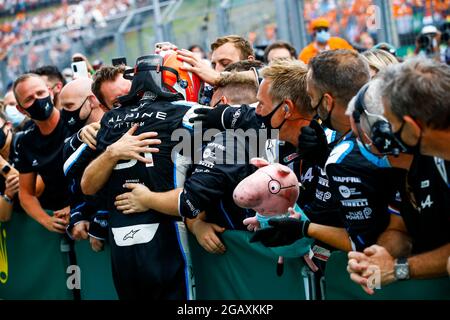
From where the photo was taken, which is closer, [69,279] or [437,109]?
[437,109]

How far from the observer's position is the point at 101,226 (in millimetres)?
5211

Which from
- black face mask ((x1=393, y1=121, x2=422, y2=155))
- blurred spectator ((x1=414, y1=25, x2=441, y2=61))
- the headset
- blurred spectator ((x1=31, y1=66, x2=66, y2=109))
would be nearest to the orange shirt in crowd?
blurred spectator ((x1=414, y1=25, x2=441, y2=61))

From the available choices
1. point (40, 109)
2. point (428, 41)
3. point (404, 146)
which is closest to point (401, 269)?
point (404, 146)

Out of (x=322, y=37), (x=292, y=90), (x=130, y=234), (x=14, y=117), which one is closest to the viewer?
(x=292, y=90)

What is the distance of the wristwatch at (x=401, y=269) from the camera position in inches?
123

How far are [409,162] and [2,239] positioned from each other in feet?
16.6

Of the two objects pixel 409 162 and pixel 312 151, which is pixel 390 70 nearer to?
pixel 409 162

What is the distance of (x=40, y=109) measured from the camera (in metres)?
5.98

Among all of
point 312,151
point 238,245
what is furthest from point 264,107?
point 238,245

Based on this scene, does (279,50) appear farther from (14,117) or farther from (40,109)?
(14,117)

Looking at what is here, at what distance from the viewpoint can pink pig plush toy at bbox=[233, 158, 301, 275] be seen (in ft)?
12.1

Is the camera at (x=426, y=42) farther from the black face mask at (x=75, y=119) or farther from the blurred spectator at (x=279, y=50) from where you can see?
the black face mask at (x=75, y=119)

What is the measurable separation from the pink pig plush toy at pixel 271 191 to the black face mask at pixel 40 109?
8.97 ft

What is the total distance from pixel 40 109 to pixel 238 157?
2426mm
